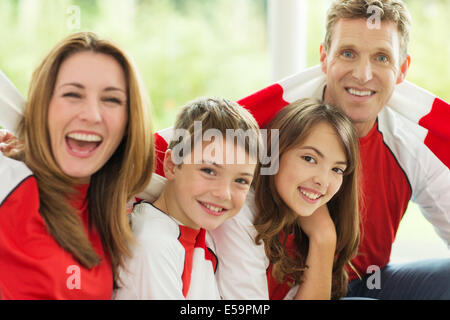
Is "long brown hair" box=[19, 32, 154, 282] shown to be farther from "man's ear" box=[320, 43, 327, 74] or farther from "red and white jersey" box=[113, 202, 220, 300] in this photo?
"man's ear" box=[320, 43, 327, 74]

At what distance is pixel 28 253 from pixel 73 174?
0.15 m

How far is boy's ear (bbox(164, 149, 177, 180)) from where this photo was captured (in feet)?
3.46

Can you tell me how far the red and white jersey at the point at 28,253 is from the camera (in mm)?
845

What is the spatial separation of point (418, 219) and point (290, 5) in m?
1.89

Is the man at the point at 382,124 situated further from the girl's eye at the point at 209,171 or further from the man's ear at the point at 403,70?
the girl's eye at the point at 209,171

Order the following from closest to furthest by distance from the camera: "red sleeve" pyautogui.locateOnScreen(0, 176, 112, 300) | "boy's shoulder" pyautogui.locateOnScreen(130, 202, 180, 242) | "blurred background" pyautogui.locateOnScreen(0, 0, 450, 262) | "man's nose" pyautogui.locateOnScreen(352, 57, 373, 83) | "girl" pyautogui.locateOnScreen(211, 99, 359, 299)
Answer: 1. "red sleeve" pyautogui.locateOnScreen(0, 176, 112, 300)
2. "boy's shoulder" pyautogui.locateOnScreen(130, 202, 180, 242)
3. "girl" pyautogui.locateOnScreen(211, 99, 359, 299)
4. "man's nose" pyautogui.locateOnScreen(352, 57, 373, 83)
5. "blurred background" pyautogui.locateOnScreen(0, 0, 450, 262)

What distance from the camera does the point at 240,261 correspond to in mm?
1069

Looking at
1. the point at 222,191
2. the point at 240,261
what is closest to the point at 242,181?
the point at 222,191

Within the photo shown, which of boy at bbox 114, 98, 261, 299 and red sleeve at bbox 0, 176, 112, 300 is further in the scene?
boy at bbox 114, 98, 261, 299

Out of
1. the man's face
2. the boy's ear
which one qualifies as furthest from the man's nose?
the boy's ear

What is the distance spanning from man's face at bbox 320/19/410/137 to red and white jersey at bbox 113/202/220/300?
19.3 inches

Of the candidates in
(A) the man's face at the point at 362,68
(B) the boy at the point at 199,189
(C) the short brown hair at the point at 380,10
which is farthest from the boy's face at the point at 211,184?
(C) the short brown hair at the point at 380,10

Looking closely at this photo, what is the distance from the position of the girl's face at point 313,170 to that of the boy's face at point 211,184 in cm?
12

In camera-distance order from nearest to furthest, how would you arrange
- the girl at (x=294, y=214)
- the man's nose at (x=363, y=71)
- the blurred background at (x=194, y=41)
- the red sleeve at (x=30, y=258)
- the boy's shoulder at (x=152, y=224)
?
the red sleeve at (x=30, y=258) < the boy's shoulder at (x=152, y=224) < the girl at (x=294, y=214) < the man's nose at (x=363, y=71) < the blurred background at (x=194, y=41)
